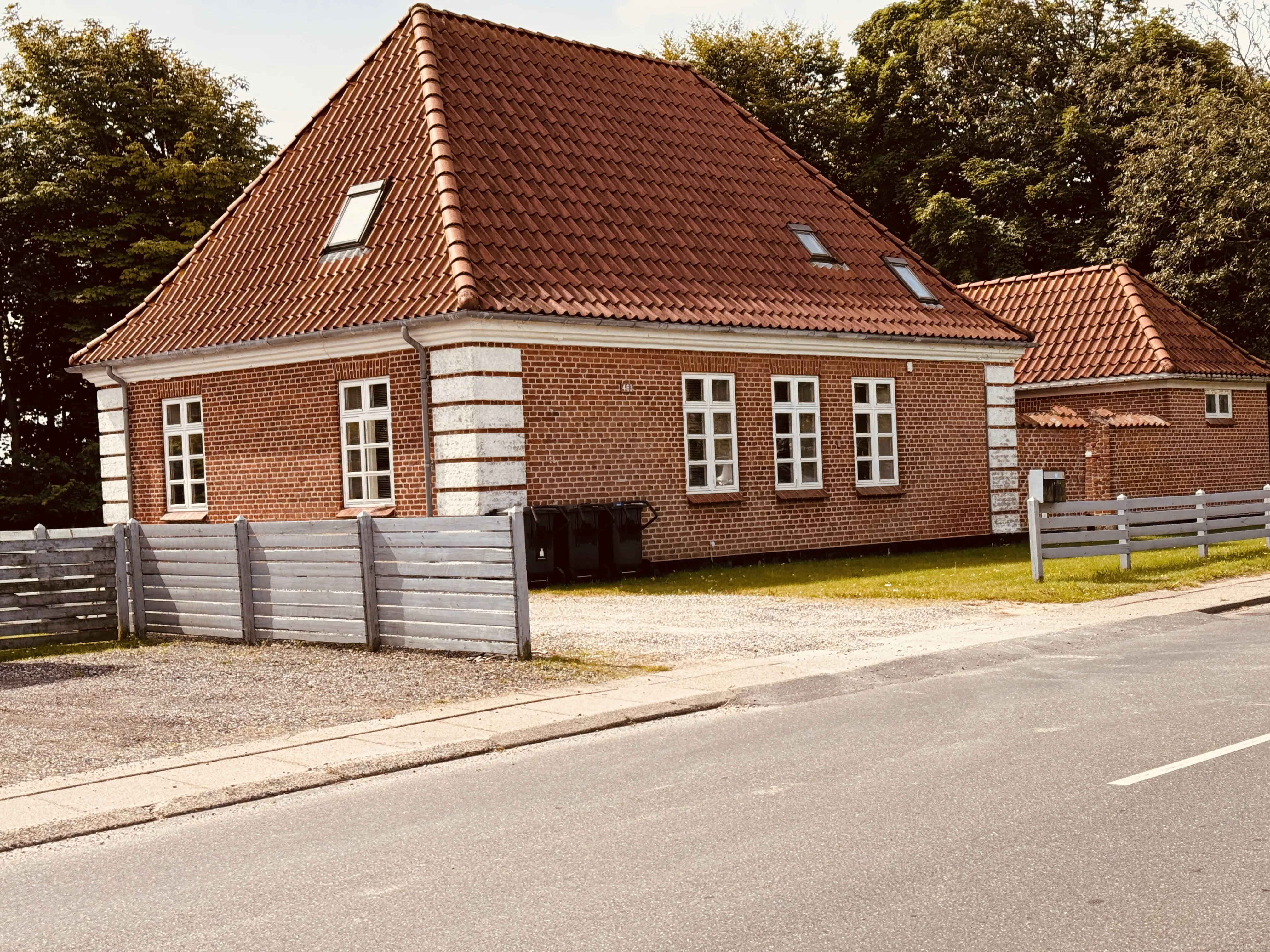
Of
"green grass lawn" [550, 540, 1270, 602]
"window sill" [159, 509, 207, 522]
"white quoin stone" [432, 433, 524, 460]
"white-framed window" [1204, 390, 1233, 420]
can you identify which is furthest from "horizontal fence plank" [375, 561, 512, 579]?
"white-framed window" [1204, 390, 1233, 420]

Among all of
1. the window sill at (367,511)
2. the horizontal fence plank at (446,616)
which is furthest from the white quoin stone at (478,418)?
the horizontal fence plank at (446,616)

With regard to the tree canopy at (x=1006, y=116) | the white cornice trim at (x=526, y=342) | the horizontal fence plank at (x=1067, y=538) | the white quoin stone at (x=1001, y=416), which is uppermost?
the tree canopy at (x=1006, y=116)

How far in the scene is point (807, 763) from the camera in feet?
28.3

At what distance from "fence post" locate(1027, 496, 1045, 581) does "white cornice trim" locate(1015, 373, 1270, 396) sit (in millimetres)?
14283

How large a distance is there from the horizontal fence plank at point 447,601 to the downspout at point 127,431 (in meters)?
13.3

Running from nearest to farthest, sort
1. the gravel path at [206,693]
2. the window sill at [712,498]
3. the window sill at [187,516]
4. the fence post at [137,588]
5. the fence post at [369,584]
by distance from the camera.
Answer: the gravel path at [206,693] → the fence post at [369,584] → the fence post at [137,588] → the window sill at [712,498] → the window sill at [187,516]

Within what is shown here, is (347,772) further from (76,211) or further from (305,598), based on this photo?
(76,211)

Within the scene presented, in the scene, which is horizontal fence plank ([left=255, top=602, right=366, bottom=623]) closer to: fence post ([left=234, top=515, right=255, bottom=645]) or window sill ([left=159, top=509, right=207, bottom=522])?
→ fence post ([left=234, top=515, right=255, bottom=645])

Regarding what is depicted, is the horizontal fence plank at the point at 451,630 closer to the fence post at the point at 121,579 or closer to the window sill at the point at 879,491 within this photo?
the fence post at the point at 121,579

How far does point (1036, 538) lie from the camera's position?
19.0 meters

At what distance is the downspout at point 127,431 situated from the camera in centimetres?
2597

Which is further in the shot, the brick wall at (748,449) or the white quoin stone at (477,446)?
the brick wall at (748,449)

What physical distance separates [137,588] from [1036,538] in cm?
1108

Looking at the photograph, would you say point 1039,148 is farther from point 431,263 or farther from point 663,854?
point 663,854
